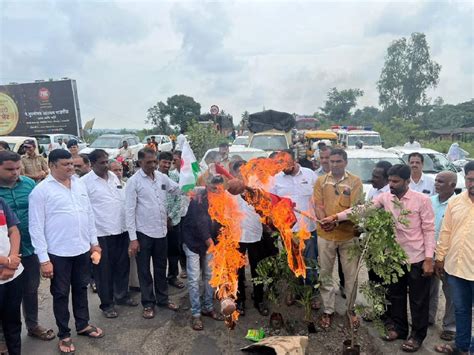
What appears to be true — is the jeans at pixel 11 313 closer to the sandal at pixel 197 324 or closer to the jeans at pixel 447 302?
the sandal at pixel 197 324

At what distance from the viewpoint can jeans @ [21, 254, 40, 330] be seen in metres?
4.30

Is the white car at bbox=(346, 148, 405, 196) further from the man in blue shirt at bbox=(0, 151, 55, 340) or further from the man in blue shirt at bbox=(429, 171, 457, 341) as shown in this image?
the man in blue shirt at bbox=(0, 151, 55, 340)

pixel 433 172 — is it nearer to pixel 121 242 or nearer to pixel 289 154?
pixel 289 154

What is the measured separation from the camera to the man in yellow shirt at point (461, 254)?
3666mm

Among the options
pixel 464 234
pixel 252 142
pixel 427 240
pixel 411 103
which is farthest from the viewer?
pixel 411 103

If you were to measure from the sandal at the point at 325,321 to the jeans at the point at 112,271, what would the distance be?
2747mm

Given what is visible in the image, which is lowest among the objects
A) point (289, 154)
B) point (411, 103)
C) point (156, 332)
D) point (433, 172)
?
point (156, 332)

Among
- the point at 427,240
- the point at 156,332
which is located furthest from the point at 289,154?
the point at 156,332

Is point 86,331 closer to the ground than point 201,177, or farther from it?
closer to the ground

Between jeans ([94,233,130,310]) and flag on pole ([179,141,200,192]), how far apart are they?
1125mm

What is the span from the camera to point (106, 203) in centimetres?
486

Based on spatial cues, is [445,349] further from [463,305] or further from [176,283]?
[176,283]

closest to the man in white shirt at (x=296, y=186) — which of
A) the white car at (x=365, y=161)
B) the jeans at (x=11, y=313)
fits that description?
the jeans at (x=11, y=313)

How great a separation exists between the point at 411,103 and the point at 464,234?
154 feet
